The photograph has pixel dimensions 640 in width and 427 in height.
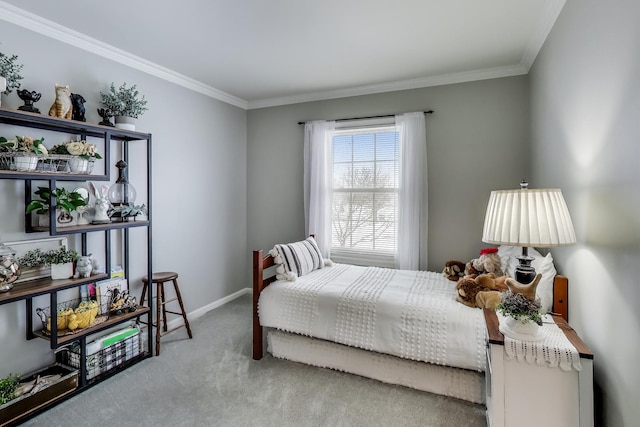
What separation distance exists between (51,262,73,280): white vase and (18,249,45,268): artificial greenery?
0.42 ft

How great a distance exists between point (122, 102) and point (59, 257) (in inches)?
49.6

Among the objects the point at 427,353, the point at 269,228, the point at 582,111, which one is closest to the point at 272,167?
the point at 269,228

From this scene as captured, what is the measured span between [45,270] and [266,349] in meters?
1.69

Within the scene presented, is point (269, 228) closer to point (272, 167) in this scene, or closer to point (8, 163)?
point (272, 167)

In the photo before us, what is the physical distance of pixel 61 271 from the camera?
83.5 inches

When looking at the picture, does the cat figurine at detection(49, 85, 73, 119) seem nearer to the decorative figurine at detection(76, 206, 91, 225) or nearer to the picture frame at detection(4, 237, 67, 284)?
the decorative figurine at detection(76, 206, 91, 225)

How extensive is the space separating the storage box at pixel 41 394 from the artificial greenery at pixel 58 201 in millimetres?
1090

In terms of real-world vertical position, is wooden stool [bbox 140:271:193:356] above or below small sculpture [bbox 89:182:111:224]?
below

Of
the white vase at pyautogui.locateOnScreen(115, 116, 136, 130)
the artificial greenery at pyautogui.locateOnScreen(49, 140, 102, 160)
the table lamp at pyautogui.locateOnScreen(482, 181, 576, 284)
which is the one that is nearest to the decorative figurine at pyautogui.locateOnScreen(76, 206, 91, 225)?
the artificial greenery at pyautogui.locateOnScreen(49, 140, 102, 160)

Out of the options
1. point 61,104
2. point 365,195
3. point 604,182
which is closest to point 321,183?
point 365,195

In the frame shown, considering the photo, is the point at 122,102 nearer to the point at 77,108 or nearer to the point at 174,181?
the point at 77,108

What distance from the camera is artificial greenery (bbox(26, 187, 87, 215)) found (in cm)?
203

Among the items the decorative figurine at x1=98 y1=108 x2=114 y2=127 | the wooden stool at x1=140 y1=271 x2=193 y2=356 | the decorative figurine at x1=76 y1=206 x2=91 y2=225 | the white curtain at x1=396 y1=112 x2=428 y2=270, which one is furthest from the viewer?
the white curtain at x1=396 y1=112 x2=428 y2=270

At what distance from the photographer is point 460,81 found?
3223 millimetres
